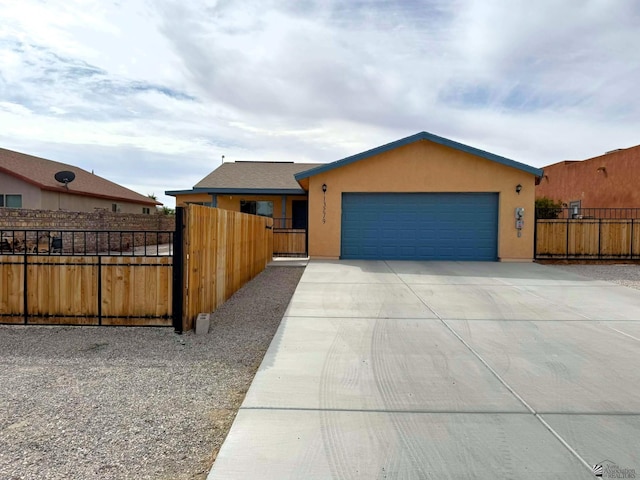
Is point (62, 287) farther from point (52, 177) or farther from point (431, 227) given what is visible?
point (52, 177)

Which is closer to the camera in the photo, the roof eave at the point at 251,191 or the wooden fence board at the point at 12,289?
the wooden fence board at the point at 12,289

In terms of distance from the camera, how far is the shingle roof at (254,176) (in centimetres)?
2031

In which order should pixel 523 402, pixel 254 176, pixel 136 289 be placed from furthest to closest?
pixel 254 176 < pixel 136 289 < pixel 523 402

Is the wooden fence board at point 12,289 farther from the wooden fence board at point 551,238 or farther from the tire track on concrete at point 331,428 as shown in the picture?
the wooden fence board at point 551,238

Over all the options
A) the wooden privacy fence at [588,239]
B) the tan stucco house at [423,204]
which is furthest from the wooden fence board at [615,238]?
the tan stucco house at [423,204]

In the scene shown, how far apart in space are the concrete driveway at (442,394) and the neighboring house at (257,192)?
1311cm

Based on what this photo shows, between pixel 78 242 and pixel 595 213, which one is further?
pixel 595 213

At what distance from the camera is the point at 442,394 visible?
390cm

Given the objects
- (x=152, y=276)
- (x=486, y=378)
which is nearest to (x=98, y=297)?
(x=152, y=276)

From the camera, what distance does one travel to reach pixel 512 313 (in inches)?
278

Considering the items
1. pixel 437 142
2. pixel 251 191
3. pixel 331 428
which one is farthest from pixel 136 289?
pixel 251 191

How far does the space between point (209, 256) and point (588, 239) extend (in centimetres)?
1379

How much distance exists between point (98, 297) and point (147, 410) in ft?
10.7

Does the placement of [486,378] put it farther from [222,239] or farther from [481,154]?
[481,154]
